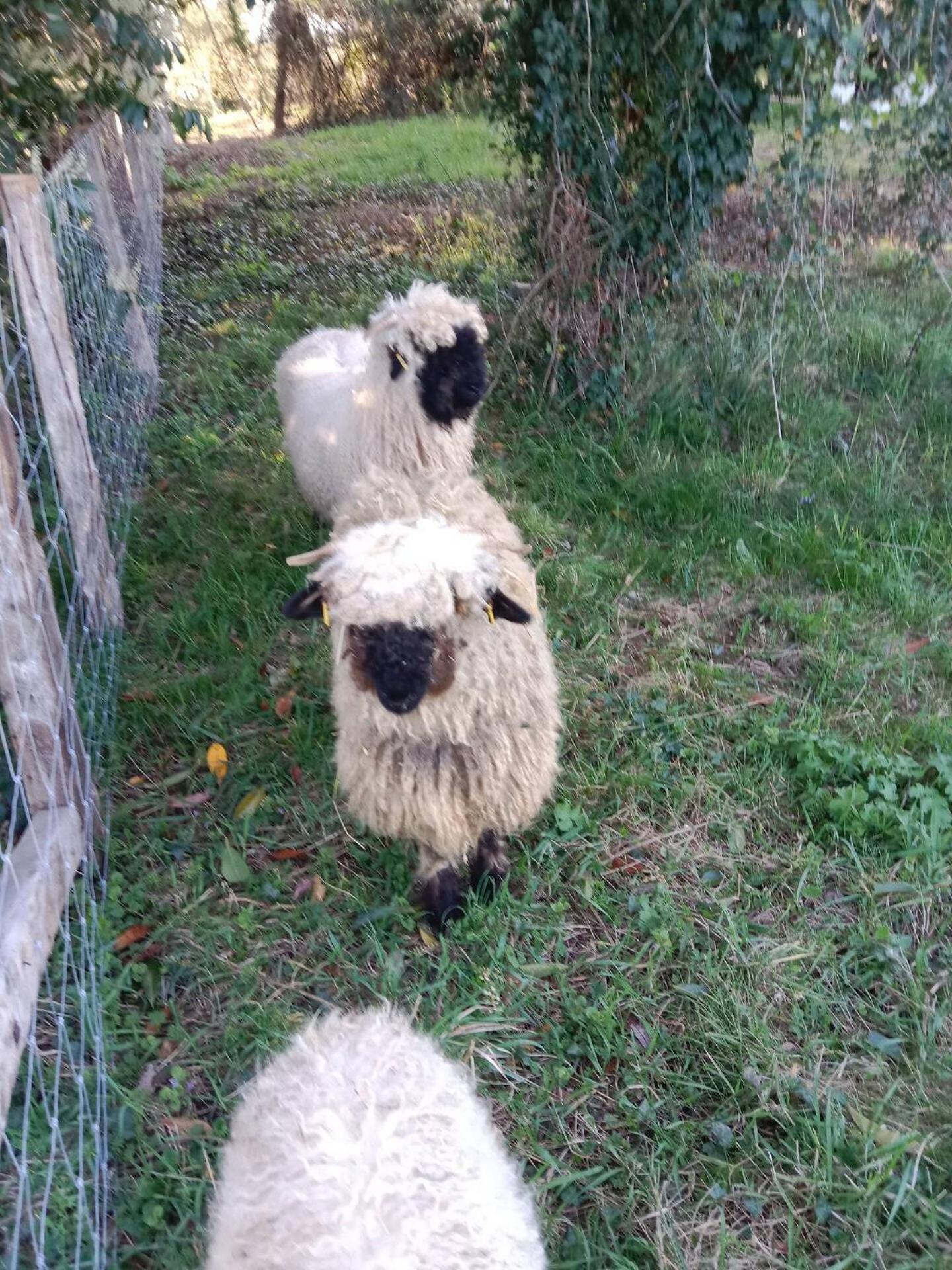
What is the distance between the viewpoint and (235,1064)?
236 cm

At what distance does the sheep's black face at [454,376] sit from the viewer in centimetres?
367

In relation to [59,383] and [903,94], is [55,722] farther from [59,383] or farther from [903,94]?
[903,94]

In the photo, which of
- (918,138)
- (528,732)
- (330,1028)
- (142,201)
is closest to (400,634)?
(528,732)

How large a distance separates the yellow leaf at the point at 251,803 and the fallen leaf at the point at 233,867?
14 cm

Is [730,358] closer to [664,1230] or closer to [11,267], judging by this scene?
[11,267]

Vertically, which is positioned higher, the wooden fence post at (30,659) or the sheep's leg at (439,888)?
the wooden fence post at (30,659)

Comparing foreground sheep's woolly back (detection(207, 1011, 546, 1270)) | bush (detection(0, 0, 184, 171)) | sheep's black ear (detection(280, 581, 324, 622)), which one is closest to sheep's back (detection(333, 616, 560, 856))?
sheep's black ear (detection(280, 581, 324, 622))

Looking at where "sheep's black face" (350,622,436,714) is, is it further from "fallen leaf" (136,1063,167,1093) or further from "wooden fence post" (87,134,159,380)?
"wooden fence post" (87,134,159,380)

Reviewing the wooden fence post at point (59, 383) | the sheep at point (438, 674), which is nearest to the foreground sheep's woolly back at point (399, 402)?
the sheep at point (438, 674)

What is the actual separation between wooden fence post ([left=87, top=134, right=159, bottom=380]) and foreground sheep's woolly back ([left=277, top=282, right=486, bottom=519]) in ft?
5.16

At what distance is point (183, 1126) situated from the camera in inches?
87.9

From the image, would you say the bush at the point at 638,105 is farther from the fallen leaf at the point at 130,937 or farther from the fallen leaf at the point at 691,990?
the fallen leaf at the point at 130,937

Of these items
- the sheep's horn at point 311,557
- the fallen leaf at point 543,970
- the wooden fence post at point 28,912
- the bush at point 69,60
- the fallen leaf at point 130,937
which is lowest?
the fallen leaf at point 543,970

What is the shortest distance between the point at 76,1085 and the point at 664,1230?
1.49 m
